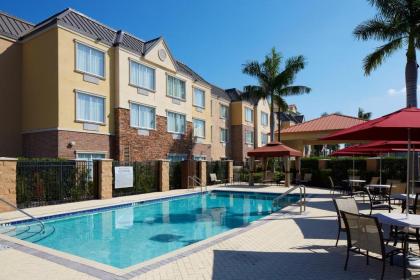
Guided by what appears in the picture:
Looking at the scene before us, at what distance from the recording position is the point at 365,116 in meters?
68.8

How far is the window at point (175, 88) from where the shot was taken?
27375mm

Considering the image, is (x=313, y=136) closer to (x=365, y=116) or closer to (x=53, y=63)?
(x=53, y=63)

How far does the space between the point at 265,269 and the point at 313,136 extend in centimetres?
2023

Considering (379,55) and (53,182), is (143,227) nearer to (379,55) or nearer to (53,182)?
(53,182)

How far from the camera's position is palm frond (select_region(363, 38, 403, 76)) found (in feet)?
63.0

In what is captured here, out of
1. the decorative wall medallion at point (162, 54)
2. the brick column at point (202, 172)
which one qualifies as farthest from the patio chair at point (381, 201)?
the decorative wall medallion at point (162, 54)

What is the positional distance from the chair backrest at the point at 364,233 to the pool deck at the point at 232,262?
491 mm

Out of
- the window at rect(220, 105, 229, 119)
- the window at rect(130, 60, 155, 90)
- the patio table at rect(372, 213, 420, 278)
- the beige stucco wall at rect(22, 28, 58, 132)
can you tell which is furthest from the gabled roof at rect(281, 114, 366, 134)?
the patio table at rect(372, 213, 420, 278)

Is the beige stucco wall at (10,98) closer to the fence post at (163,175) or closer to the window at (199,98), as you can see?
the fence post at (163,175)

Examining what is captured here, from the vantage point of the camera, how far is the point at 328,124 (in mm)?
24875

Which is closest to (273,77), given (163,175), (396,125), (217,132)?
(217,132)

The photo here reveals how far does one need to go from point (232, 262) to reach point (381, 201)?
9205 mm

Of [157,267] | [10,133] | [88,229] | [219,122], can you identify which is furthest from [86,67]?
[219,122]

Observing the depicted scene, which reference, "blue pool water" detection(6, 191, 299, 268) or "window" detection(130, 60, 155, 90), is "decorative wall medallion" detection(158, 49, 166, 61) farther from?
"blue pool water" detection(6, 191, 299, 268)
